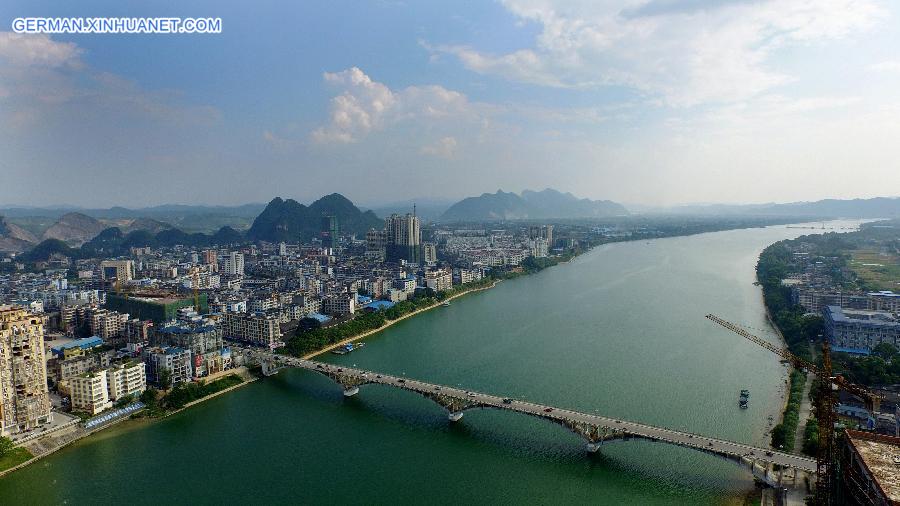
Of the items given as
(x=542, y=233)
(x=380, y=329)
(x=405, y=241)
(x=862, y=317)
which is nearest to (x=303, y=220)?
(x=542, y=233)

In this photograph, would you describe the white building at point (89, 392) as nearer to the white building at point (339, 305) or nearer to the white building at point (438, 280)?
the white building at point (339, 305)

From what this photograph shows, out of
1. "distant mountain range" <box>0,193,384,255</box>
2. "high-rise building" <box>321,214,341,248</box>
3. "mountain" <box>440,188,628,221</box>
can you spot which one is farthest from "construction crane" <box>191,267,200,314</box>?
"mountain" <box>440,188,628,221</box>

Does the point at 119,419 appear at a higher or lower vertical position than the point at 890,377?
lower

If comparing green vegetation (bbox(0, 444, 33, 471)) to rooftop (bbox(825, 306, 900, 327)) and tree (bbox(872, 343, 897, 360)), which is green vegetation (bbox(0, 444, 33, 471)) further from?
rooftop (bbox(825, 306, 900, 327))

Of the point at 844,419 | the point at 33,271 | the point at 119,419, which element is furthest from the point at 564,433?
the point at 33,271

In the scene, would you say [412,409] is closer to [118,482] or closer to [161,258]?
[118,482]
